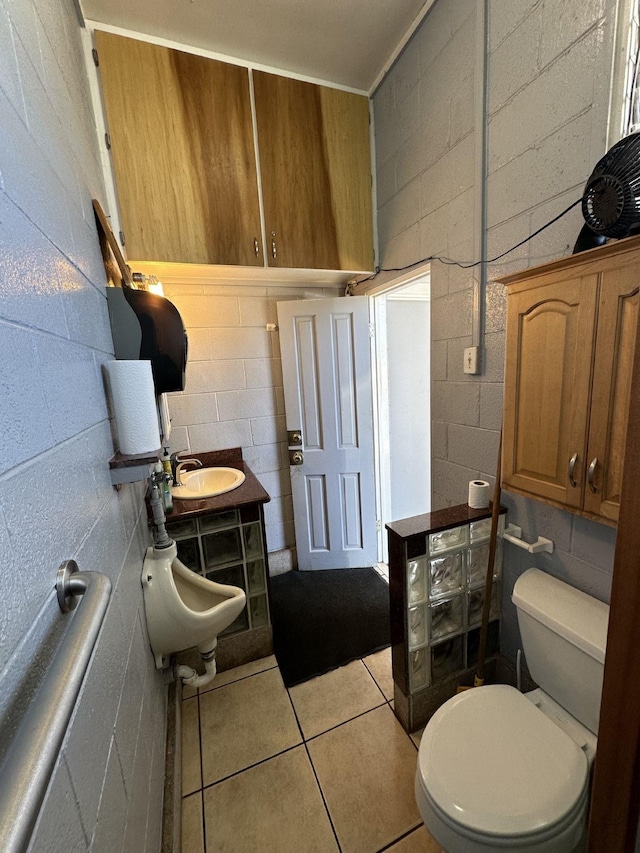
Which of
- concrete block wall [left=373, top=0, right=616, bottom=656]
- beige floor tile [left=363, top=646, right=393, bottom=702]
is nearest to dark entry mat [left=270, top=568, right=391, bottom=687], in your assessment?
beige floor tile [left=363, top=646, right=393, bottom=702]

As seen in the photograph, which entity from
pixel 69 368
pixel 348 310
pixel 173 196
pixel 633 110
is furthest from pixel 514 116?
pixel 69 368

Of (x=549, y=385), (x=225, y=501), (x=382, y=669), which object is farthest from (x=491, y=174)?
(x=382, y=669)

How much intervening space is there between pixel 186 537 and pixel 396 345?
6.41ft

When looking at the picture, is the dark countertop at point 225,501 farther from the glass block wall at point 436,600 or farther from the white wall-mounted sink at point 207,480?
the glass block wall at point 436,600

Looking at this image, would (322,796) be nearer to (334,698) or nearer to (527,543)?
(334,698)

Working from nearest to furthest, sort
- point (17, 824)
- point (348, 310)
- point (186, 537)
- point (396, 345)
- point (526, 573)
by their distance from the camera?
point (17, 824)
point (526, 573)
point (186, 537)
point (348, 310)
point (396, 345)

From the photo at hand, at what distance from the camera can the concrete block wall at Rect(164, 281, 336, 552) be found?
7.27 feet

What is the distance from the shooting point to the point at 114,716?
0.71 metres

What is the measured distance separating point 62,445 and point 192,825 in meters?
1.42

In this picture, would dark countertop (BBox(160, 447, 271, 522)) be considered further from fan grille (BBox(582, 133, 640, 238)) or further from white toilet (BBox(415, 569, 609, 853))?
fan grille (BBox(582, 133, 640, 238))

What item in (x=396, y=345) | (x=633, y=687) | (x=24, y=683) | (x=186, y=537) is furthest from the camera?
(x=396, y=345)

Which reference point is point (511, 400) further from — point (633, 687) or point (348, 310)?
point (348, 310)

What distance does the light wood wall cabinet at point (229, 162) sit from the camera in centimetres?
155

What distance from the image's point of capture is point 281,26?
1521mm
